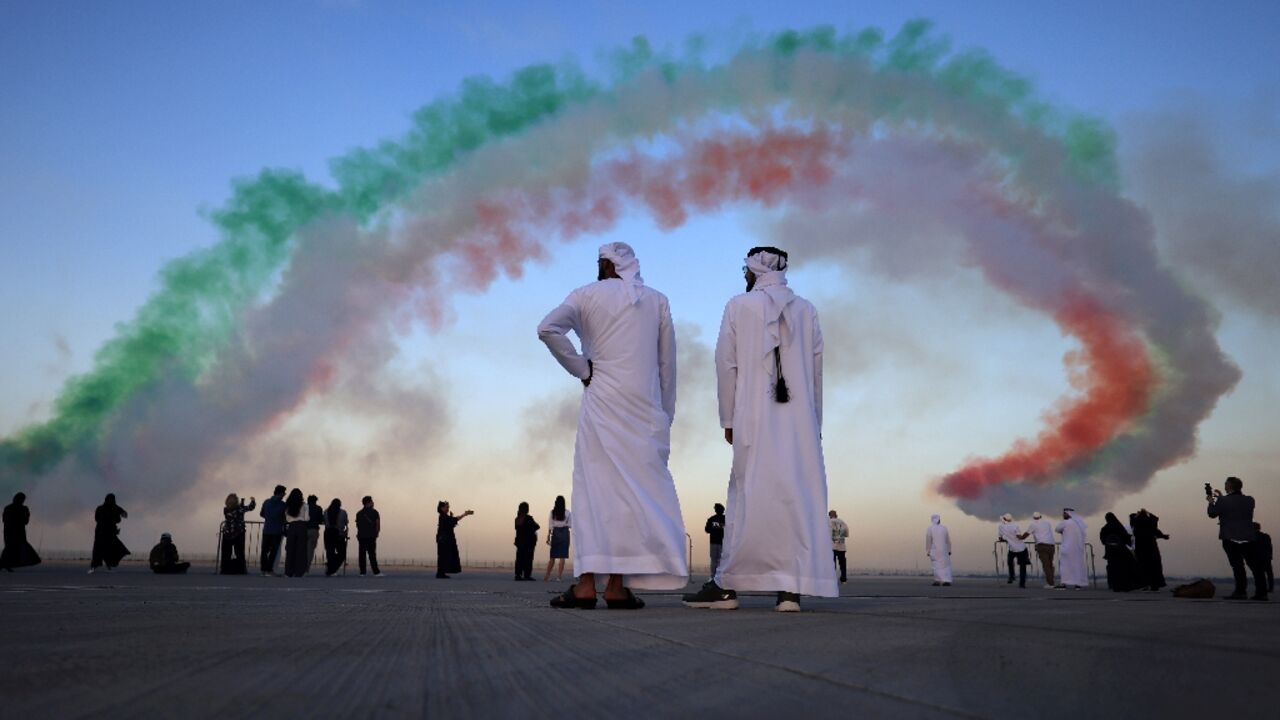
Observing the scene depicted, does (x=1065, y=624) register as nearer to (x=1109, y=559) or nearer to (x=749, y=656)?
(x=749, y=656)

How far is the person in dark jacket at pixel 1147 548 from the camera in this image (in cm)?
2195

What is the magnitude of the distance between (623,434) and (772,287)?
180cm

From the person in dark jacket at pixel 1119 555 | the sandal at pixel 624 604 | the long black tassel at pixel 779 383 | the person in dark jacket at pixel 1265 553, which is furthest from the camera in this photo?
the person in dark jacket at pixel 1119 555

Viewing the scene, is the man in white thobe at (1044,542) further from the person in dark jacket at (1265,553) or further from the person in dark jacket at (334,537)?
the person in dark jacket at (334,537)

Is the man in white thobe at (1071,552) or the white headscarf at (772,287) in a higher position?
the white headscarf at (772,287)

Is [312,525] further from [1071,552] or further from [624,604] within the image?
[1071,552]

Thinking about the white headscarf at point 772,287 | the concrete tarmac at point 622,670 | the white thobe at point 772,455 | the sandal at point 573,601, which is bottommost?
the sandal at point 573,601

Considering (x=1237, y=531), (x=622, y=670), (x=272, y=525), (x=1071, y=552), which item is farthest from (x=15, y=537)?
(x=1071, y=552)

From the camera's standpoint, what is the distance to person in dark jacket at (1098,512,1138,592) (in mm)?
21797

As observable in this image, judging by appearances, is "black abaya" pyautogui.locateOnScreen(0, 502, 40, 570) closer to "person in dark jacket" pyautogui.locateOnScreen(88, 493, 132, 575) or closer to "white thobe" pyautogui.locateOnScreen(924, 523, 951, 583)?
"person in dark jacket" pyautogui.locateOnScreen(88, 493, 132, 575)

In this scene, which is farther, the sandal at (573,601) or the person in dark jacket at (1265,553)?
the person in dark jacket at (1265,553)

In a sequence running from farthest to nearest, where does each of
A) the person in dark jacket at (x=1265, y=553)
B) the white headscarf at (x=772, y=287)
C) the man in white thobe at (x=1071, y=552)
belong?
the man in white thobe at (x=1071, y=552) → the person in dark jacket at (x=1265, y=553) → the white headscarf at (x=772, y=287)

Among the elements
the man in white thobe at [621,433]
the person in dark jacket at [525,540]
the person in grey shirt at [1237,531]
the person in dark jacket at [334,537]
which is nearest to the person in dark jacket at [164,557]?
the person in dark jacket at [334,537]

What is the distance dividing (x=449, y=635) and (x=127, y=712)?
174 centimetres
